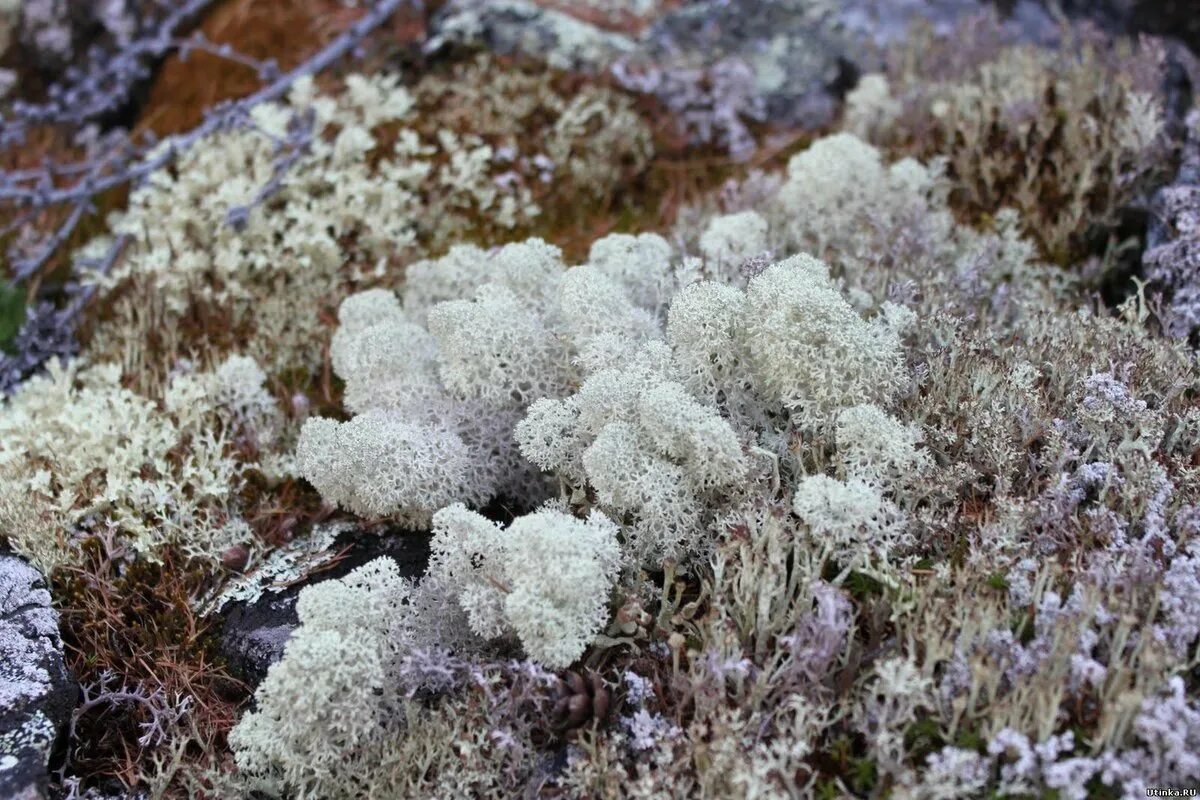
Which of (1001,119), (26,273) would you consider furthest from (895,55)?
(26,273)

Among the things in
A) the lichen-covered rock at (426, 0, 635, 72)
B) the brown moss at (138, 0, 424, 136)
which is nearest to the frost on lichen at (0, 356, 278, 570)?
the brown moss at (138, 0, 424, 136)

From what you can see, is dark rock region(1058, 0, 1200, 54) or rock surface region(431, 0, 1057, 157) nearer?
rock surface region(431, 0, 1057, 157)

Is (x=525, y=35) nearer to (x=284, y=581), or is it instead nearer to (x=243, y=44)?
(x=243, y=44)

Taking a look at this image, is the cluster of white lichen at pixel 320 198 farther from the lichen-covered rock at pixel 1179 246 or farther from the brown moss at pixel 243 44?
the lichen-covered rock at pixel 1179 246

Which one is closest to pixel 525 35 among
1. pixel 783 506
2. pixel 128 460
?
pixel 128 460

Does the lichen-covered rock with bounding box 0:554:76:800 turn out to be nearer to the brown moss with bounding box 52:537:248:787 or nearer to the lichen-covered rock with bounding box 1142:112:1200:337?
the brown moss with bounding box 52:537:248:787

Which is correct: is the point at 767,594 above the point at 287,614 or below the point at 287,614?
above

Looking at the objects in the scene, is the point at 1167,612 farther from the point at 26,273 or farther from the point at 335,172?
the point at 26,273
